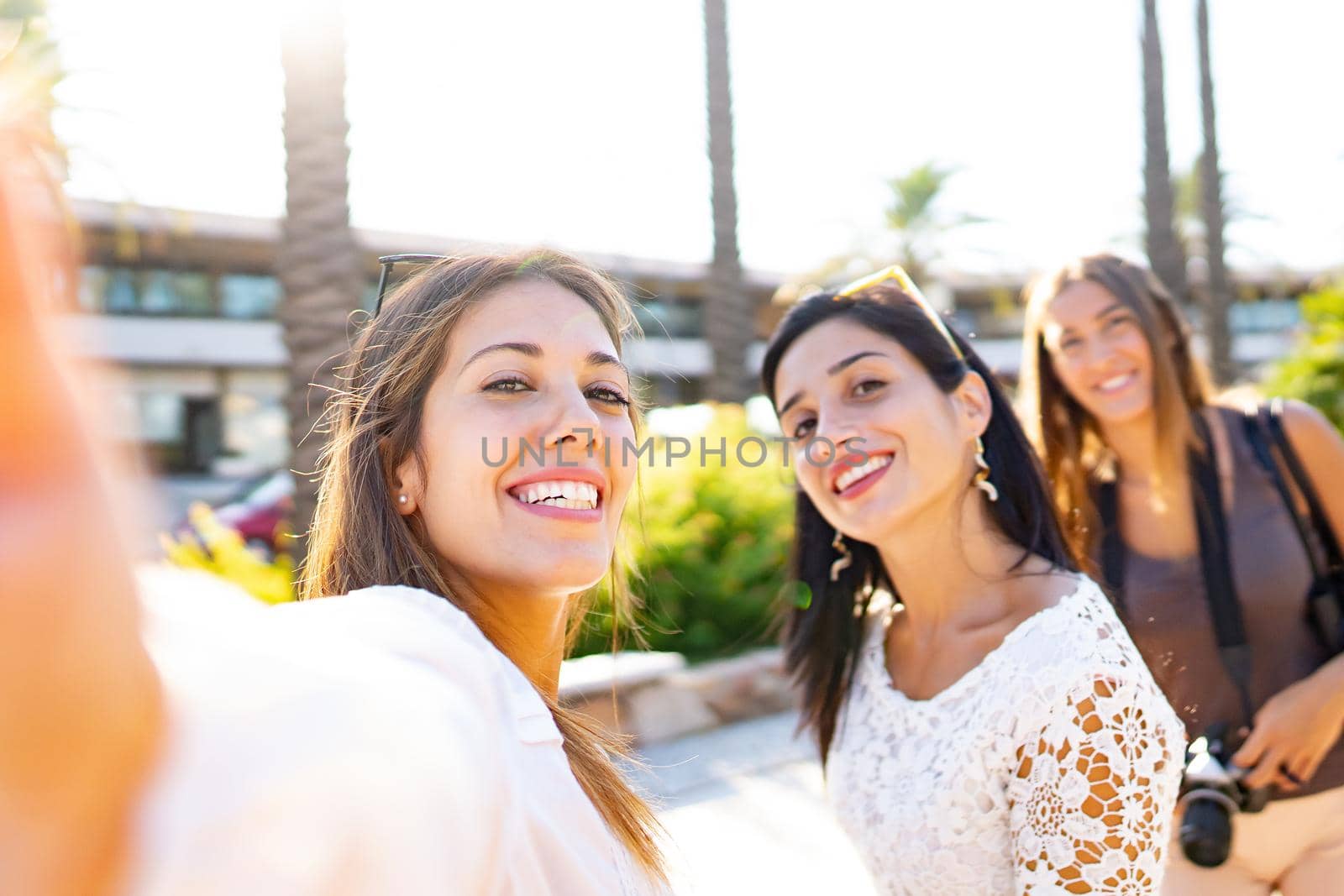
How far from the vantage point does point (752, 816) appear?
17.0 ft

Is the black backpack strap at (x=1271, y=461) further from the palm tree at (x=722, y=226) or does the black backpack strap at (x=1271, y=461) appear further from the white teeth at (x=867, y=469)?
the palm tree at (x=722, y=226)

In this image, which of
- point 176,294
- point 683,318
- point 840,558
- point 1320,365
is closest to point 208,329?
point 176,294

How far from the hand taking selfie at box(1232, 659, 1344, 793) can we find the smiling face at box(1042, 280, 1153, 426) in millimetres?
859

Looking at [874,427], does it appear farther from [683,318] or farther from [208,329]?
[683,318]

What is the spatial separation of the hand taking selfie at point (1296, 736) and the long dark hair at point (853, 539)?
0.72 m

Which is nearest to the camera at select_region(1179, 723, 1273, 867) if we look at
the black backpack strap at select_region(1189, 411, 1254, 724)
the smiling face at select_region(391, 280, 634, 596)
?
the black backpack strap at select_region(1189, 411, 1254, 724)

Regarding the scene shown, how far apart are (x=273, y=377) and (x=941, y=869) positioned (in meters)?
26.5

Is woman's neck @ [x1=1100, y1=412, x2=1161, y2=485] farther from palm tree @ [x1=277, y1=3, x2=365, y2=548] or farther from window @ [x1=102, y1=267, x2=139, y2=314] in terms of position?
window @ [x1=102, y1=267, x2=139, y2=314]

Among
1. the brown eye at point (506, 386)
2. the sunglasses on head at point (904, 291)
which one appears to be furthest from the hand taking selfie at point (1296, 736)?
the brown eye at point (506, 386)

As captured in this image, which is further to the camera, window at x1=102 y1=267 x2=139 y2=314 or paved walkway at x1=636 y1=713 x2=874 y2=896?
window at x1=102 y1=267 x2=139 y2=314

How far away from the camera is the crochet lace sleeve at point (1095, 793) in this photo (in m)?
1.70

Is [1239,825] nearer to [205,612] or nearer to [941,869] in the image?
[941,869]

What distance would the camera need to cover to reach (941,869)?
1.87 m

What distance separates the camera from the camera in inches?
94.7
